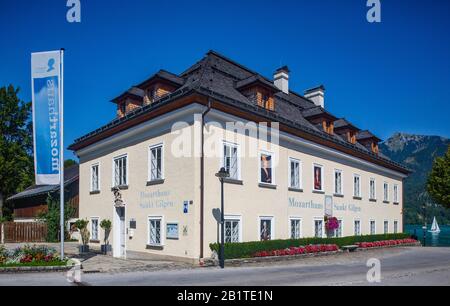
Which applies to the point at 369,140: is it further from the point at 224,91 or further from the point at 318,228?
the point at 224,91

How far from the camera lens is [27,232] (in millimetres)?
28672

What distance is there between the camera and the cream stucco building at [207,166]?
1711cm

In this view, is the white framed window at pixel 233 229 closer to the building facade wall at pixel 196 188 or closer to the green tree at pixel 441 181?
the building facade wall at pixel 196 188

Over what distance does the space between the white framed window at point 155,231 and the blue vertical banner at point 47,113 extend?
490 centimetres

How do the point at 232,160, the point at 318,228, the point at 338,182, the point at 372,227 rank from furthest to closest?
the point at 372,227
the point at 338,182
the point at 318,228
the point at 232,160

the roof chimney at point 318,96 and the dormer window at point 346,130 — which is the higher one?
the roof chimney at point 318,96

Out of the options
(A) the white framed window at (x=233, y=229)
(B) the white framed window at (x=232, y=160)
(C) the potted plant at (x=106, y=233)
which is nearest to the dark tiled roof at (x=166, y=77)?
(B) the white framed window at (x=232, y=160)

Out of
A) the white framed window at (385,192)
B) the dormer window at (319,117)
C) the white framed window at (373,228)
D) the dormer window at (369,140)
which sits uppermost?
the dormer window at (319,117)

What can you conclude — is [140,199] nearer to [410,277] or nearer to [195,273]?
[195,273]

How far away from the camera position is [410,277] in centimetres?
1332

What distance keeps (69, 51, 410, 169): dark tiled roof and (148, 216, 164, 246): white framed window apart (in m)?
4.89

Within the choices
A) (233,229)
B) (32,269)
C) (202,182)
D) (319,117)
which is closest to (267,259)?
(233,229)

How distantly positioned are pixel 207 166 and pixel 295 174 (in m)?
7.05
